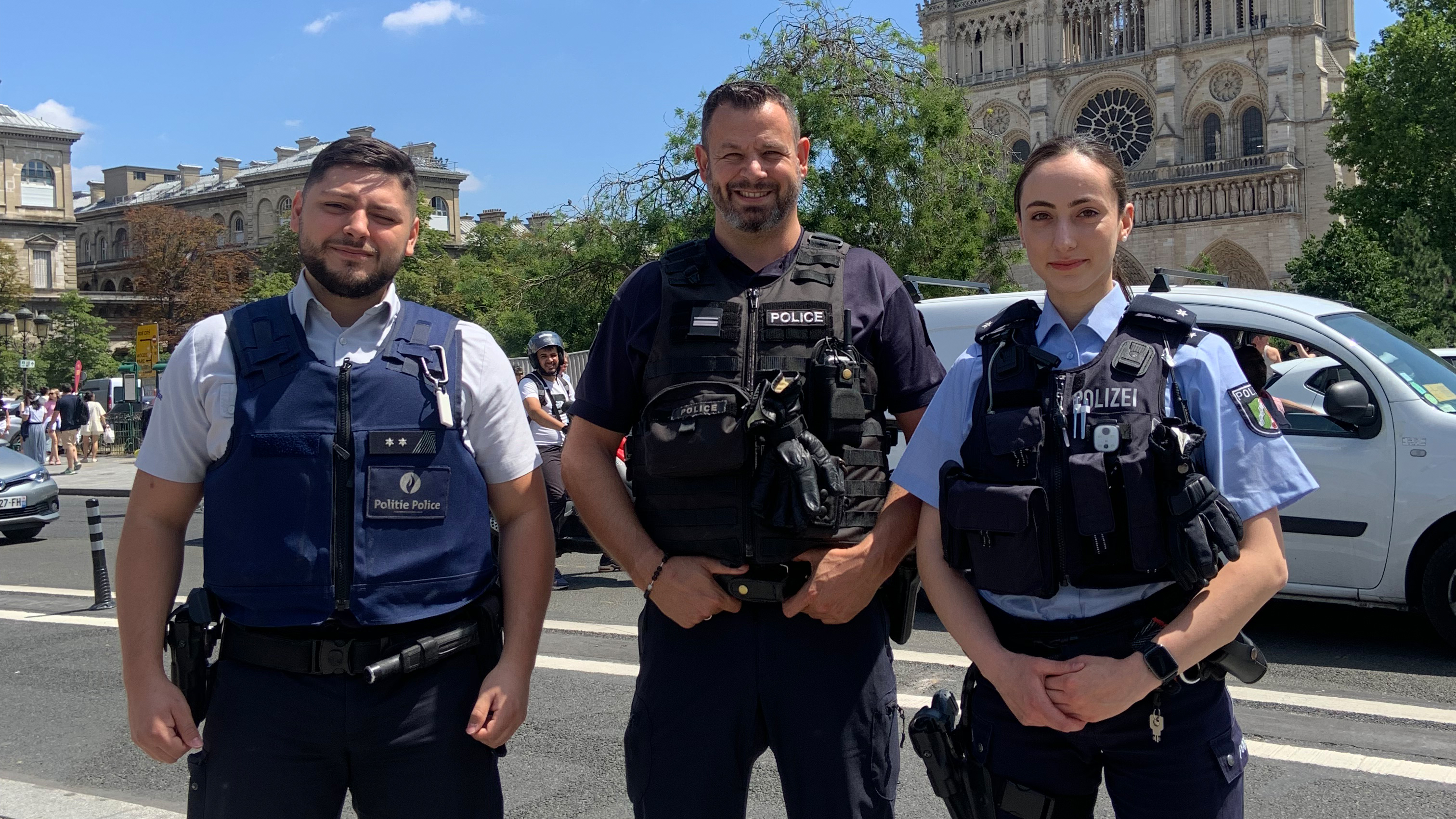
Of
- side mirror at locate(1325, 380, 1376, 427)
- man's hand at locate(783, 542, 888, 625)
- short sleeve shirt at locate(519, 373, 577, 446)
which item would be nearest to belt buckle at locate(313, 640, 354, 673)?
man's hand at locate(783, 542, 888, 625)

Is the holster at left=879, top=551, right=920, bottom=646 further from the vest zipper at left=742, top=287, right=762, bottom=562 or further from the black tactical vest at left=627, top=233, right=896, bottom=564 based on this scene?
the vest zipper at left=742, top=287, right=762, bottom=562

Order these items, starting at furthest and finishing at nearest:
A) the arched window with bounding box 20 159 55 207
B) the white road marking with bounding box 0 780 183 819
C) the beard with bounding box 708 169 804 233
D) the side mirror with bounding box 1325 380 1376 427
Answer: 1. the arched window with bounding box 20 159 55 207
2. the side mirror with bounding box 1325 380 1376 427
3. the white road marking with bounding box 0 780 183 819
4. the beard with bounding box 708 169 804 233

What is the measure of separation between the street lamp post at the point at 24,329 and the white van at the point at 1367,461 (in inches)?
1365

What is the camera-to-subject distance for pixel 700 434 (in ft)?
8.83

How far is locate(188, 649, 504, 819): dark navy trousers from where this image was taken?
2484 mm

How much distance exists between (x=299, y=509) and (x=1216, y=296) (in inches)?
217

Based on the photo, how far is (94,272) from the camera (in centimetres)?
9038

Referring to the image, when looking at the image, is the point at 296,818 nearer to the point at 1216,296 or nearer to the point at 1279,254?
the point at 1216,296

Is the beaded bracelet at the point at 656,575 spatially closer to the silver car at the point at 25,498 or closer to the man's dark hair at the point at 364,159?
the man's dark hair at the point at 364,159

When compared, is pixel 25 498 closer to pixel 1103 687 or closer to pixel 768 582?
pixel 768 582

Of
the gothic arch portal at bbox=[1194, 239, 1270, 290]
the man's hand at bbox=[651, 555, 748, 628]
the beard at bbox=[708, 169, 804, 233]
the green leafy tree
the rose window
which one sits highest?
the rose window

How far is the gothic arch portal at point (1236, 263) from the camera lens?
2164 inches

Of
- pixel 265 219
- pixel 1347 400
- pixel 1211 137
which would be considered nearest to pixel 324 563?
pixel 1347 400

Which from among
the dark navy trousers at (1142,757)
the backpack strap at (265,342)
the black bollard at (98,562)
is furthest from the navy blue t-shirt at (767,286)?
the black bollard at (98,562)
